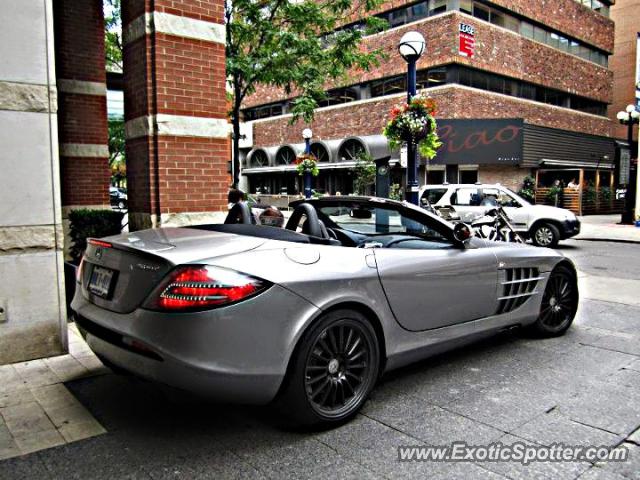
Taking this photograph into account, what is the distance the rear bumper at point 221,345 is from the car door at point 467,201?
42.0 feet

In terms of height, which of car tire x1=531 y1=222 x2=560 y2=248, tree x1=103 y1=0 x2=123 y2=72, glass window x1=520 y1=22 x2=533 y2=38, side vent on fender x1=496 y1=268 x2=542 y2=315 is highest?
glass window x1=520 y1=22 x2=533 y2=38

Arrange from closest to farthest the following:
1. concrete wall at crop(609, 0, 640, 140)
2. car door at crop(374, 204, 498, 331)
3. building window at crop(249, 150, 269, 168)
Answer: car door at crop(374, 204, 498, 331) → building window at crop(249, 150, 269, 168) → concrete wall at crop(609, 0, 640, 140)

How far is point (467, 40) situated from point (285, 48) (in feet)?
54.4

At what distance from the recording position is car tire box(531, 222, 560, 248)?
47.2ft

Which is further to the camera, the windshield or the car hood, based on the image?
the car hood

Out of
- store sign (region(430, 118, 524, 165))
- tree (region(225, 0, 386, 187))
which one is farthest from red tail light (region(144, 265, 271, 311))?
store sign (region(430, 118, 524, 165))

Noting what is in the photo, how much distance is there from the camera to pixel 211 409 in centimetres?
354

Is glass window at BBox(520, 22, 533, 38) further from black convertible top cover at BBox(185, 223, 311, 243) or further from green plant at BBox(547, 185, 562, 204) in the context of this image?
black convertible top cover at BBox(185, 223, 311, 243)

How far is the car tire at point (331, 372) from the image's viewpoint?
3.01m

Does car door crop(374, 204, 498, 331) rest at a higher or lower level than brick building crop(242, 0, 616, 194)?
lower

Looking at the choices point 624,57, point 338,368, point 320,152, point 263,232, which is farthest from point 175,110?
point 624,57

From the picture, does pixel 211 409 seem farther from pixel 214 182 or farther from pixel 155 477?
pixel 214 182

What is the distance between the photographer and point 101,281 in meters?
3.34

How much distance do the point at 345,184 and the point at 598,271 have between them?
24.3 metres
